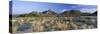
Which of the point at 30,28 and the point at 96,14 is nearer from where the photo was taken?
the point at 30,28

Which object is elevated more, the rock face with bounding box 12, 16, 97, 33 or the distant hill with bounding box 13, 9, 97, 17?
the distant hill with bounding box 13, 9, 97, 17

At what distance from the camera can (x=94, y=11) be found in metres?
1.73

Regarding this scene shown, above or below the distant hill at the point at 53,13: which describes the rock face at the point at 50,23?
below

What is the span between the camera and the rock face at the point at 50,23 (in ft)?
4.67

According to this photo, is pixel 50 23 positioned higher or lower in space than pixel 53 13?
lower

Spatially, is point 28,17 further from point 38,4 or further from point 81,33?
point 81,33

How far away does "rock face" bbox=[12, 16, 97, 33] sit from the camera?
1.42m

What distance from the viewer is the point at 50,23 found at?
5.05ft

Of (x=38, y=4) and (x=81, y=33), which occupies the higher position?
(x=38, y=4)
